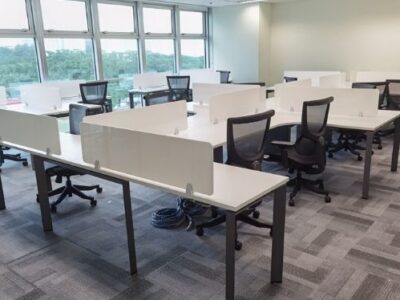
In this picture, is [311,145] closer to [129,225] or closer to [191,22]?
[129,225]

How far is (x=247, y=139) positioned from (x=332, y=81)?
483 centimetres

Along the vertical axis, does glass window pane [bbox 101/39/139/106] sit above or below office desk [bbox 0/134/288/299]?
above

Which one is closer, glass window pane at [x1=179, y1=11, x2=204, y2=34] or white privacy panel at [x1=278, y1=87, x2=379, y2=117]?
white privacy panel at [x1=278, y1=87, x2=379, y2=117]

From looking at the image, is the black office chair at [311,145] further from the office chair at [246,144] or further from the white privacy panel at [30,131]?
the white privacy panel at [30,131]

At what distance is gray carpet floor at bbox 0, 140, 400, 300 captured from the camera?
228cm

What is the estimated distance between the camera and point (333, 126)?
3.80 meters

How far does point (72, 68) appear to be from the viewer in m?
7.29

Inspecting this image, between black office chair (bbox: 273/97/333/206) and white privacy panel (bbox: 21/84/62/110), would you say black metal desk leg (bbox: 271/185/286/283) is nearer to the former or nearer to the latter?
black office chair (bbox: 273/97/333/206)

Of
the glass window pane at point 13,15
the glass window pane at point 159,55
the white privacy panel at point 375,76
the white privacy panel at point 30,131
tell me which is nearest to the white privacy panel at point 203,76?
the glass window pane at point 159,55

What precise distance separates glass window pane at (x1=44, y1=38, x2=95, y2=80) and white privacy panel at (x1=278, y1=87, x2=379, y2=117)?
4489 millimetres

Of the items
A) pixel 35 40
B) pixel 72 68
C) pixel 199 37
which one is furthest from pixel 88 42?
pixel 199 37

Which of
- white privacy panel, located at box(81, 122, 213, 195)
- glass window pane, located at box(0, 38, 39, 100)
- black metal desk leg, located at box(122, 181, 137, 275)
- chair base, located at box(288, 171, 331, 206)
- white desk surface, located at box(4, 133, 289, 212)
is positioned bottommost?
chair base, located at box(288, 171, 331, 206)

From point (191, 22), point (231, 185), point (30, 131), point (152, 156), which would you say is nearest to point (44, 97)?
point (30, 131)

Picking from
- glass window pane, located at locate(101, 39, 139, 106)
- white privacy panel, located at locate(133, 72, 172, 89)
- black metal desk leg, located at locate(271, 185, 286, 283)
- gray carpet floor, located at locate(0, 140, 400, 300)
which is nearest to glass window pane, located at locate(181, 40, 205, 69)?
white privacy panel, located at locate(133, 72, 172, 89)
